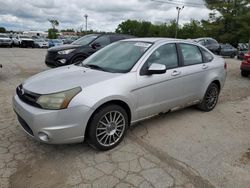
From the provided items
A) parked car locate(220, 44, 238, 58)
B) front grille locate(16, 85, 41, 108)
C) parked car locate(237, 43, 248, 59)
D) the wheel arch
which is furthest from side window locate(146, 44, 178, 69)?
parked car locate(220, 44, 238, 58)

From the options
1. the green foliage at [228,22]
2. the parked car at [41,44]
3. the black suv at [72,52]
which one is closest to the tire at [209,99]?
the black suv at [72,52]

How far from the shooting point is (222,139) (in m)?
3.96

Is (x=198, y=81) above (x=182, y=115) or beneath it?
above

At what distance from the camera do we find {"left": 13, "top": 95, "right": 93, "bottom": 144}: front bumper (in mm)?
2908

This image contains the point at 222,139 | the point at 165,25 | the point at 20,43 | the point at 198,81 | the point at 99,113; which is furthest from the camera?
the point at 165,25

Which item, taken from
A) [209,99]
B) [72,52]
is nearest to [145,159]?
[209,99]

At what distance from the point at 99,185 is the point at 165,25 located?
202 ft

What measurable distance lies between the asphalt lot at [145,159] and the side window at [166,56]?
1123mm

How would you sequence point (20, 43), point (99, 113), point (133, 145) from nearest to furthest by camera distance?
point (99, 113), point (133, 145), point (20, 43)

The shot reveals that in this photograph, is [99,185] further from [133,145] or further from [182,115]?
[182,115]

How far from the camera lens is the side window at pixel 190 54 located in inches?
177

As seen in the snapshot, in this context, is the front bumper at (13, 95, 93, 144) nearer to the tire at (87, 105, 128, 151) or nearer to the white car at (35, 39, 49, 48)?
the tire at (87, 105, 128, 151)

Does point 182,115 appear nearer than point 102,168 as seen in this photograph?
No

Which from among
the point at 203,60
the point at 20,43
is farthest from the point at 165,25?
the point at 203,60
